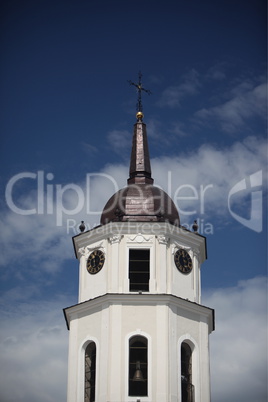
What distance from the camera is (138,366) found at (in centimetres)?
4681

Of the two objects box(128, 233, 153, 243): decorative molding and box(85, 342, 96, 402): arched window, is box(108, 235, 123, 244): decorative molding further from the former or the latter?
box(85, 342, 96, 402): arched window

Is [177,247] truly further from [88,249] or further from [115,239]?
[88,249]

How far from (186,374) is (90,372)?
13.4 ft

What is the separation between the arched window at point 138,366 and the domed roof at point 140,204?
18.7 ft

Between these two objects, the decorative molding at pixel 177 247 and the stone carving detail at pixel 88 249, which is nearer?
the decorative molding at pixel 177 247

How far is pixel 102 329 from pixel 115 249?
3.73m

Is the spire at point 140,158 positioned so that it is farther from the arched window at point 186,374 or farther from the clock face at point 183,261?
the arched window at point 186,374

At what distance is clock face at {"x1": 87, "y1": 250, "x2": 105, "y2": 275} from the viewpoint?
49.6 metres

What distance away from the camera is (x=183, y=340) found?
157 ft

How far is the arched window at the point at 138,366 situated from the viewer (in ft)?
152

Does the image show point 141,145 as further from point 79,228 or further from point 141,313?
point 141,313

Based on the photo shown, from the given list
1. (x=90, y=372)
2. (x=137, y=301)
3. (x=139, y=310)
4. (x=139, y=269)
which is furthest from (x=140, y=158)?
(x=90, y=372)

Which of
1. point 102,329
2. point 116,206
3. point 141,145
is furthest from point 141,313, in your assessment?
point 141,145

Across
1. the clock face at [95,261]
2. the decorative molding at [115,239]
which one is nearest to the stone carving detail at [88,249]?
the clock face at [95,261]
